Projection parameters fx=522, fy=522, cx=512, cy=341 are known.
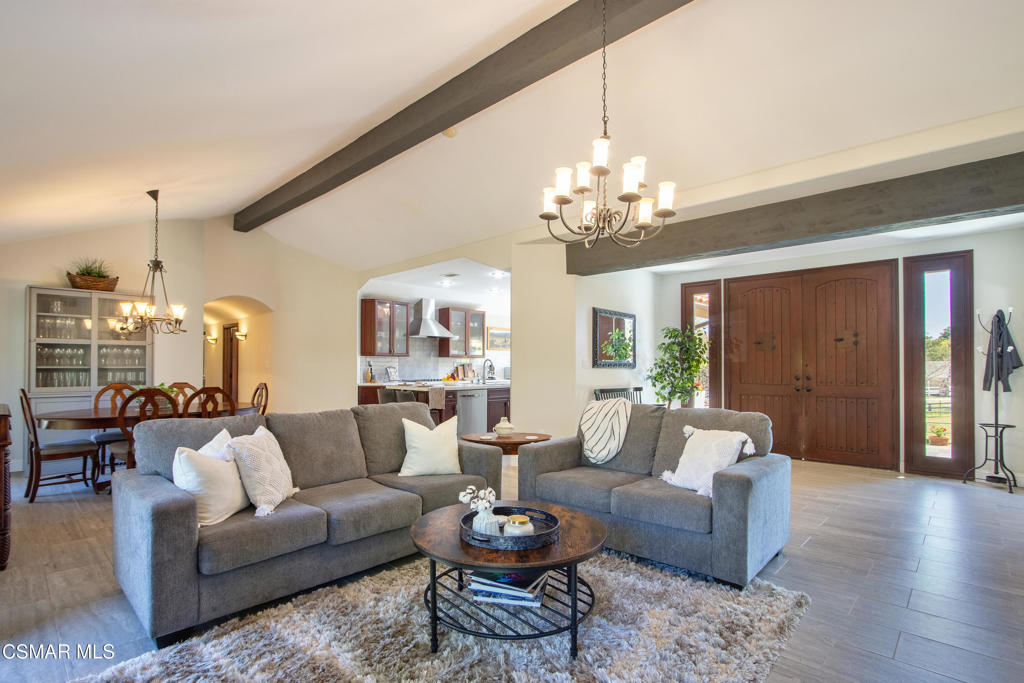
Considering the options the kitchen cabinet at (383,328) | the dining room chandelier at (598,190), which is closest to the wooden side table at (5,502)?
the dining room chandelier at (598,190)

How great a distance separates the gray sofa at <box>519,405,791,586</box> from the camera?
2691 mm

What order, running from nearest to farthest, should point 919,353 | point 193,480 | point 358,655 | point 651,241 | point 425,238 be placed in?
point 358,655, point 193,480, point 651,241, point 919,353, point 425,238

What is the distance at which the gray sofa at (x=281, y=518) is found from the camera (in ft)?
7.13

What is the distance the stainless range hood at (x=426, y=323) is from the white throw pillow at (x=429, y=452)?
17.0ft

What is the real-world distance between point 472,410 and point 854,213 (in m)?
5.28

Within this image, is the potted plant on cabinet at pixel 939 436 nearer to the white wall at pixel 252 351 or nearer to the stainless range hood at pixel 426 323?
the stainless range hood at pixel 426 323

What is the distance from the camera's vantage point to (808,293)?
21.7 feet

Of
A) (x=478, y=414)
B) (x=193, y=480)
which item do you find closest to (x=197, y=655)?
(x=193, y=480)

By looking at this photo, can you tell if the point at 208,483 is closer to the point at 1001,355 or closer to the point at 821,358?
the point at 821,358

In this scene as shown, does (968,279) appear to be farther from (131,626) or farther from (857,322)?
(131,626)

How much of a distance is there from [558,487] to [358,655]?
164 centimetres

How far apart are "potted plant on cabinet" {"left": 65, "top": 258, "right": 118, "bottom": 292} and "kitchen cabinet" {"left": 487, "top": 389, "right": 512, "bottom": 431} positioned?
4886mm

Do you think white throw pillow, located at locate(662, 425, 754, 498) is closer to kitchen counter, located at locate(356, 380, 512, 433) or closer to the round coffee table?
the round coffee table

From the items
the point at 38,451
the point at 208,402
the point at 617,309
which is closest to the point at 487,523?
the point at 208,402
